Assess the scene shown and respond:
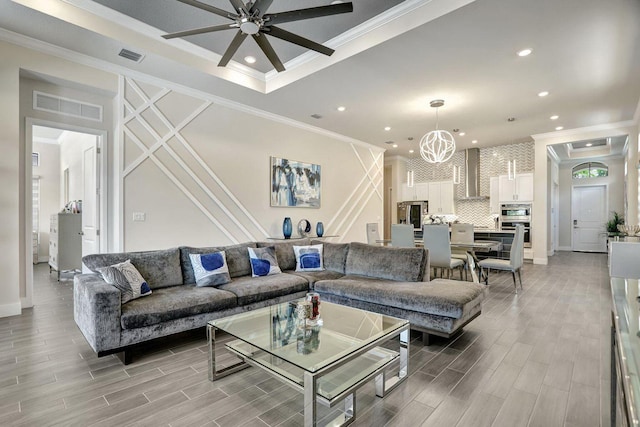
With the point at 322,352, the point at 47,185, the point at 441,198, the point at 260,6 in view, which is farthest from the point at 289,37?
the point at 47,185

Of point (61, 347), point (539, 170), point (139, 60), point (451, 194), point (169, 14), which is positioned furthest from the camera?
point (451, 194)

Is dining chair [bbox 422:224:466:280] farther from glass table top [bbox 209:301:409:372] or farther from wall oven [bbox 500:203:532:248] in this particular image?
wall oven [bbox 500:203:532:248]

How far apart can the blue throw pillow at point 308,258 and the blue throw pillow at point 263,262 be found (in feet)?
1.11

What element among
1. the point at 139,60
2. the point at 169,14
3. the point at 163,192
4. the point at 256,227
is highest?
the point at 169,14

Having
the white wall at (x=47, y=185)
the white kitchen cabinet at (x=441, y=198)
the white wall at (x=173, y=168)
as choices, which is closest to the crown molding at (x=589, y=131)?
the white kitchen cabinet at (x=441, y=198)

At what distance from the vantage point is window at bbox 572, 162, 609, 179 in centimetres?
962

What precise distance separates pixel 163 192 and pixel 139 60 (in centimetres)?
167

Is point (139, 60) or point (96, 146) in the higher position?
point (139, 60)

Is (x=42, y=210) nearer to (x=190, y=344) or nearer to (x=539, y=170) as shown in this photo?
(x=190, y=344)

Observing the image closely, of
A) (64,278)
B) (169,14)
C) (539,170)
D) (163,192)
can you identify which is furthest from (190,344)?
(539,170)

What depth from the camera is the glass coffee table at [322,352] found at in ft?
5.42

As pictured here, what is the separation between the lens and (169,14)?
3.25 metres

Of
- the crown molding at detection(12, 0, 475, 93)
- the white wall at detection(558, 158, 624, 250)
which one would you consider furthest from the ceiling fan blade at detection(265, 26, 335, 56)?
the white wall at detection(558, 158, 624, 250)

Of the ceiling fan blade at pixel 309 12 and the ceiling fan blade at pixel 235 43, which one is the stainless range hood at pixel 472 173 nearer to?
the ceiling fan blade at pixel 309 12
